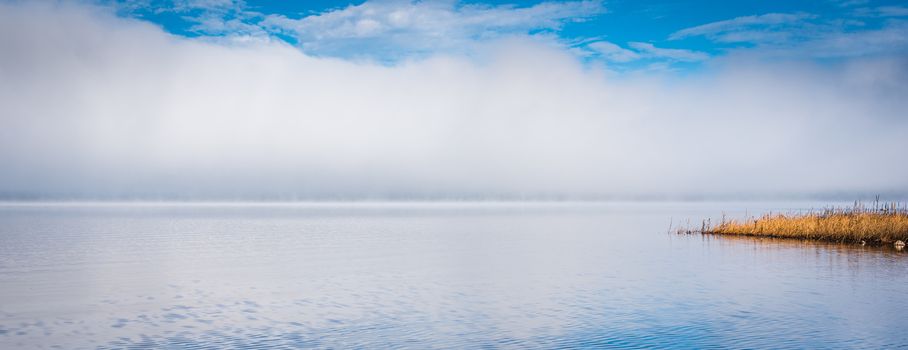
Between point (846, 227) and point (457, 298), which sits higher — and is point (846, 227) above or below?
above

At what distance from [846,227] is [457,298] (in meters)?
32.4

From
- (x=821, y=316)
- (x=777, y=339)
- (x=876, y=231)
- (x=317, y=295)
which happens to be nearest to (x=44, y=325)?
(x=317, y=295)

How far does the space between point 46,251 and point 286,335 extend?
3420cm

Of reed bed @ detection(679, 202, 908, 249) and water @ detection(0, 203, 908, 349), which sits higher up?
reed bed @ detection(679, 202, 908, 249)

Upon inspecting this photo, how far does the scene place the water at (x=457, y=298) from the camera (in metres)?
19.0

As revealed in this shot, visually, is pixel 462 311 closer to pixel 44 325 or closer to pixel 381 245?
pixel 44 325

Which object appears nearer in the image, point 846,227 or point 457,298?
point 457,298

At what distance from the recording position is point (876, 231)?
149 ft

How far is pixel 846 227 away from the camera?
4703 centimetres

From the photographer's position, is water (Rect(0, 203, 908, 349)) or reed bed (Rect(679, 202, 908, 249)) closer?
water (Rect(0, 203, 908, 349))

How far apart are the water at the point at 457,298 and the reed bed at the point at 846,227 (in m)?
2.30

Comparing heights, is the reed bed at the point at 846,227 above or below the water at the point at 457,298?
above

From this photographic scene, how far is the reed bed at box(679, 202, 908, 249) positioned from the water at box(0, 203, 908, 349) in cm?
230

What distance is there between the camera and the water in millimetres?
18984
